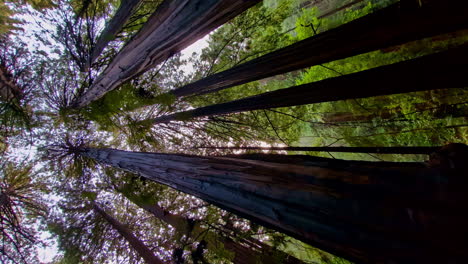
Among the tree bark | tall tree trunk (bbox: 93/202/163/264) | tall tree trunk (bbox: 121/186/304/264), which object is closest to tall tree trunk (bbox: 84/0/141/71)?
the tree bark

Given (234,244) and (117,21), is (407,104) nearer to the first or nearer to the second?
(234,244)

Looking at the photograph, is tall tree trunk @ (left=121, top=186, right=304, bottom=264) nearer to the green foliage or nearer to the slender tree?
the slender tree

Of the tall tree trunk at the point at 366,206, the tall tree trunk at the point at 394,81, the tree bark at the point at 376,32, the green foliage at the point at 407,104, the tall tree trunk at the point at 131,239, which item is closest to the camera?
the tall tree trunk at the point at 366,206

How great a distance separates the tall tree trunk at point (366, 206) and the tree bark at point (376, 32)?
87 centimetres

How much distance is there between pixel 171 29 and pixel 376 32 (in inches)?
73.2

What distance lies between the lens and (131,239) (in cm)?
618

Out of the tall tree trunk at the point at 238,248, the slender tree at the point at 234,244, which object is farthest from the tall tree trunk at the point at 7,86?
the tall tree trunk at the point at 238,248

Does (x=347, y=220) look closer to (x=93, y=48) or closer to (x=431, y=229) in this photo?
(x=431, y=229)

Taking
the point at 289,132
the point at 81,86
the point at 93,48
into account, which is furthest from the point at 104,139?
the point at 289,132

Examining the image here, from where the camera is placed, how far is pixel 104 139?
25.5 ft

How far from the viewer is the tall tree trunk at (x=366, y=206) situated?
0.76 meters

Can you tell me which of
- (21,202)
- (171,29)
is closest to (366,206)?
(171,29)

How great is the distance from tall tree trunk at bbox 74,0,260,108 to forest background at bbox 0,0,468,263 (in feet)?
3.11

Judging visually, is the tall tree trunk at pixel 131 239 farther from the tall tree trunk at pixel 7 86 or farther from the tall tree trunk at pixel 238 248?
the tall tree trunk at pixel 7 86
